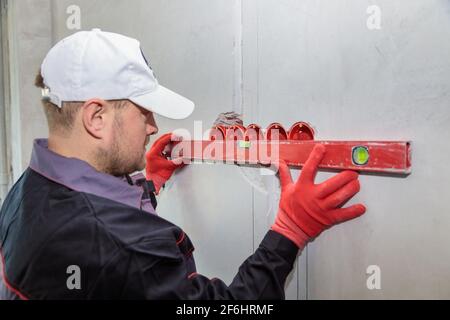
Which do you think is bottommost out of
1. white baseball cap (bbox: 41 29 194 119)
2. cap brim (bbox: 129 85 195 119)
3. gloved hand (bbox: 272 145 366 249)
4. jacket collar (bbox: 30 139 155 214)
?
gloved hand (bbox: 272 145 366 249)

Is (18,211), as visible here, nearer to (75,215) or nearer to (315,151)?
(75,215)

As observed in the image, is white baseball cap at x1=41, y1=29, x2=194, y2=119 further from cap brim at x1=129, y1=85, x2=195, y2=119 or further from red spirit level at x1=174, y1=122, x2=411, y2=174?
red spirit level at x1=174, y1=122, x2=411, y2=174

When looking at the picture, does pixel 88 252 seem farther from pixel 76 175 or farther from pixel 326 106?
pixel 326 106

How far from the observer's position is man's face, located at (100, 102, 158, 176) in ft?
3.01

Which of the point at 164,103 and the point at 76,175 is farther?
the point at 164,103

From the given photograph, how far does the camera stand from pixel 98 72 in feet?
2.89

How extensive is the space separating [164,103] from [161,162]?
59cm

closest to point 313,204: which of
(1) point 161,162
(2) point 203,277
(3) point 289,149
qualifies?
(3) point 289,149

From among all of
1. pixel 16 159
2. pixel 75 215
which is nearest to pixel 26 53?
pixel 16 159

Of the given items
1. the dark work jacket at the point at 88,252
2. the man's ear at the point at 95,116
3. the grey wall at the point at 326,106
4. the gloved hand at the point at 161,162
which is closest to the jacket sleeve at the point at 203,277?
the dark work jacket at the point at 88,252

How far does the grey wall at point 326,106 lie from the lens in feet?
2.62

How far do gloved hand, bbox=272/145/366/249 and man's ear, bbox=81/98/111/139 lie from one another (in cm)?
51

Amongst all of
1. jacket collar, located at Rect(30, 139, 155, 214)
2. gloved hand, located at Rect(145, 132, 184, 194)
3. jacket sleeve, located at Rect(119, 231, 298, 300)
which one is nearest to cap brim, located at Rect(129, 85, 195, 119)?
jacket collar, located at Rect(30, 139, 155, 214)

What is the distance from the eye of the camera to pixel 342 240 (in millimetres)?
988
